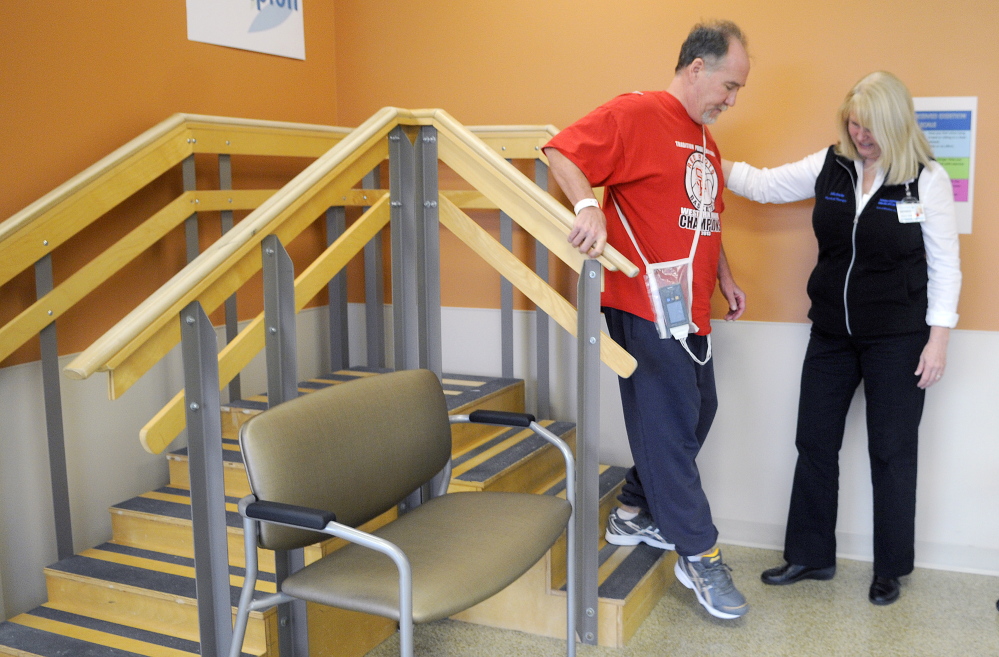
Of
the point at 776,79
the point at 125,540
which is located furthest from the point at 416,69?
the point at 125,540

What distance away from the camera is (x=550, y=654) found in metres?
2.59

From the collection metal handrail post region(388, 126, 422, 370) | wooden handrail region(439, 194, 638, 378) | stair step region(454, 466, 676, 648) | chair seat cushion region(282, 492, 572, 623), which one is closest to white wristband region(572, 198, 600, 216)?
wooden handrail region(439, 194, 638, 378)

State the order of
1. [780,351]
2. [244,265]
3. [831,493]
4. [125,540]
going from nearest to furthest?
[244,265]
[125,540]
[831,493]
[780,351]

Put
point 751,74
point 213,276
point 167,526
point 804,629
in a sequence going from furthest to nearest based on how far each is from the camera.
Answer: point 751,74, point 804,629, point 167,526, point 213,276

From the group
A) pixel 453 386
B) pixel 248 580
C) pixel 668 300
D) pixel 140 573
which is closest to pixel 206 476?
pixel 248 580

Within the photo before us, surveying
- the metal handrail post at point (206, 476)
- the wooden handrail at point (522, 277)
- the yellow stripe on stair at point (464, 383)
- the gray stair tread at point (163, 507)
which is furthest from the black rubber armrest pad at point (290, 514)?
the yellow stripe on stair at point (464, 383)

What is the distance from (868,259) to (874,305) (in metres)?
0.14

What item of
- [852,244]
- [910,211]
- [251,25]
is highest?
[251,25]

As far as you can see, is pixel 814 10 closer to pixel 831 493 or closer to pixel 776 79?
pixel 776 79

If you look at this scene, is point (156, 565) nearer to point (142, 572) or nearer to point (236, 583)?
point (142, 572)

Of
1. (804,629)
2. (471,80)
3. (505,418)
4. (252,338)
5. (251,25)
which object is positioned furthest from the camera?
(471,80)

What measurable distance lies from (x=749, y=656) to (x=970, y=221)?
1632 mm

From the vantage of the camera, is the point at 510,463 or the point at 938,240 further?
the point at 510,463

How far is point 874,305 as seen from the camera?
9.21 feet
